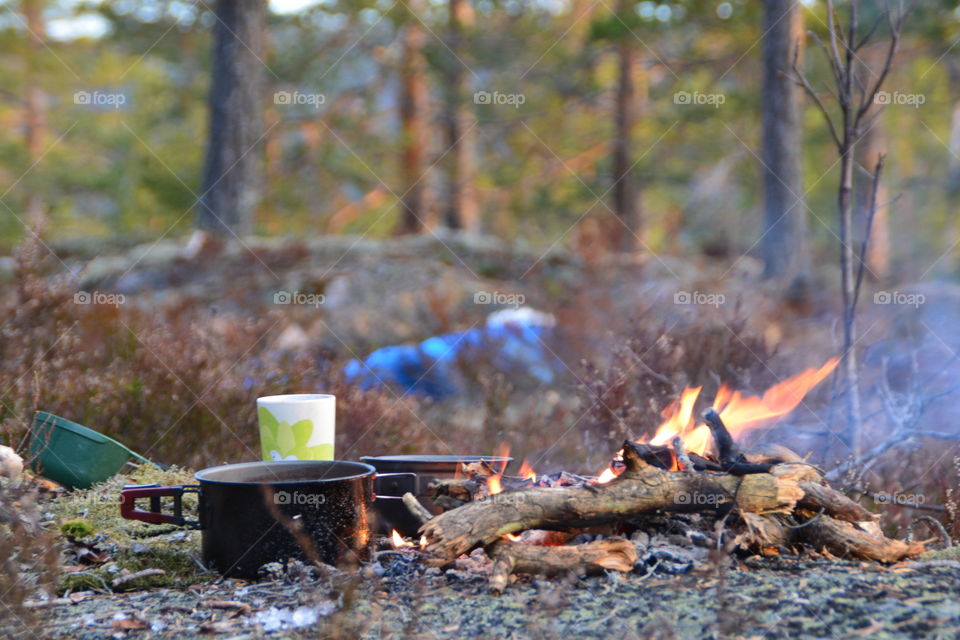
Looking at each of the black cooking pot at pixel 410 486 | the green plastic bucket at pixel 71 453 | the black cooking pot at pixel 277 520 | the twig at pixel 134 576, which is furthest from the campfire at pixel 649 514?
the green plastic bucket at pixel 71 453

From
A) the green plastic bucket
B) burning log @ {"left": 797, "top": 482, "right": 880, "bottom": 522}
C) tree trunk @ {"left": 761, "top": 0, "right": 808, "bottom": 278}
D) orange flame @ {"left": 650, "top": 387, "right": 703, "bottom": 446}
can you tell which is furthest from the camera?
tree trunk @ {"left": 761, "top": 0, "right": 808, "bottom": 278}

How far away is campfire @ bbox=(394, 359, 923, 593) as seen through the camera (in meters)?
2.78

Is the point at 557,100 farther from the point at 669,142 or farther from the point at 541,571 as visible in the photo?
the point at 541,571

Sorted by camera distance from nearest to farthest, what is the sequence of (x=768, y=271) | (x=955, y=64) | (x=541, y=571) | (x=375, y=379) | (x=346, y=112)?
1. (x=541, y=571)
2. (x=375, y=379)
3. (x=768, y=271)
4. (x=346, y=112)
5. (x=955, y=64)

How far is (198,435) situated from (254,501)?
231cm

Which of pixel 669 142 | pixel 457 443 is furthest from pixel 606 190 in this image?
pixel 457 443

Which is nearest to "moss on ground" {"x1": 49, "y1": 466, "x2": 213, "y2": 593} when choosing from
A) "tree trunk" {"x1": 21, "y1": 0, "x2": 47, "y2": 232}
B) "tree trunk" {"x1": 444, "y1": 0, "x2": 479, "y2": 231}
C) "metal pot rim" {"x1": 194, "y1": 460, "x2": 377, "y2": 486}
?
"metal pot rim" {"x1": 194, "y1": 460, "x2": 377, "y2": 486}

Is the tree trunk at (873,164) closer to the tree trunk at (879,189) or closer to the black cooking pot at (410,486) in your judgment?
the tree trunk at (879,189)

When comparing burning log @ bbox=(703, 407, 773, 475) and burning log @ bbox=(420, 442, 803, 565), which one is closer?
burning log @ bbox=(420, 442, 803, 565)

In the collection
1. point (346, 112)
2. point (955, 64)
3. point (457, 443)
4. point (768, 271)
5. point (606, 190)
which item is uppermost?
point (955, 64)

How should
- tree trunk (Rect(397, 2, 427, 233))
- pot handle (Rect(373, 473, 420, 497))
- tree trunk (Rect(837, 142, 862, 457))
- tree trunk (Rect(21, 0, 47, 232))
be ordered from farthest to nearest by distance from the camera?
1. tree trunk (Rect(21, 0, 47, 232))
2. tree trunk (Rect(397, 2, 427, 233))
3. tree trunk (Rect(837, 142, 862, 457))
4. pot handle (Rect(373, 473, 420, 497))

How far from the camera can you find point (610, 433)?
4941 mm

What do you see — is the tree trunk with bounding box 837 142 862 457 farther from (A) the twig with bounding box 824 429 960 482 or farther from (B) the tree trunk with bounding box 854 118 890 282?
(B) the tree trunk with bounding box 854 118 890 282

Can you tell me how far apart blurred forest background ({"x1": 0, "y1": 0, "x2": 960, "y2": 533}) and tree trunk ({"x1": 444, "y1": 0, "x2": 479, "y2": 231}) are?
9cm
